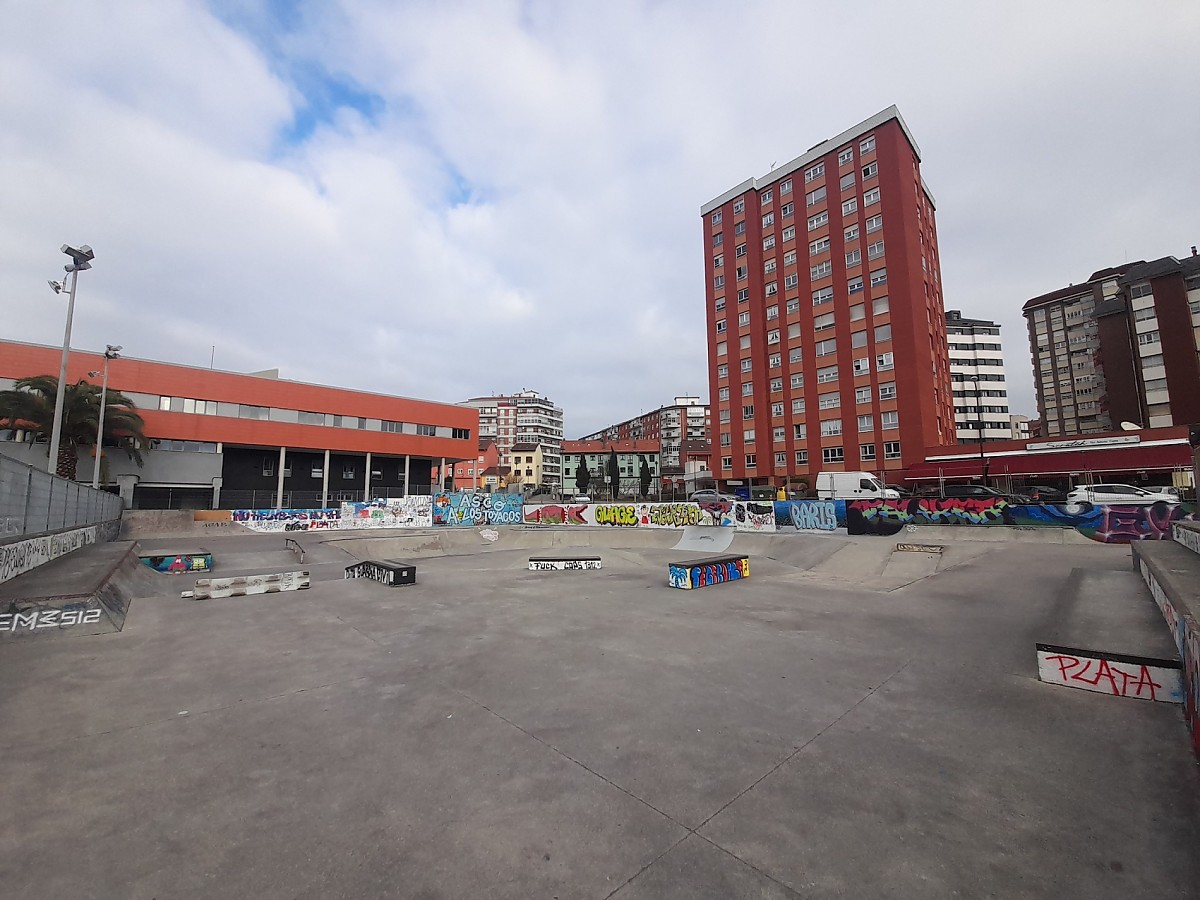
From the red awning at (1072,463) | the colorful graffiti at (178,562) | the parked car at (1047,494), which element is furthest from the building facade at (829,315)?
the colorful graffiti at (178,562)

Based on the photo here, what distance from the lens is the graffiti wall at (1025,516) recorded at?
18.7 meters

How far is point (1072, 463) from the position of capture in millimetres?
37062

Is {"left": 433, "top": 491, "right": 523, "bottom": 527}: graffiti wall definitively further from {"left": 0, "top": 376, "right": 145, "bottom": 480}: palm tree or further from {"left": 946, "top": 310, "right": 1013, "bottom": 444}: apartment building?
{"left": 946, "top": 310, "right": 1013, "bottom": 444}: apartment building

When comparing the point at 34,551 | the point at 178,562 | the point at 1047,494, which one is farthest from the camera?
the point at 1047,494

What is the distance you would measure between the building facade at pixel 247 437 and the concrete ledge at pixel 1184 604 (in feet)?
154

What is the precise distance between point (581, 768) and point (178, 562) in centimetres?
2194

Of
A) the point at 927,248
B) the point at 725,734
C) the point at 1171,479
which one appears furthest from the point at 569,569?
the point at 927,248

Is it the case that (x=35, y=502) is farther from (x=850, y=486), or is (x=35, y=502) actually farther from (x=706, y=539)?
(x=850, y=486)

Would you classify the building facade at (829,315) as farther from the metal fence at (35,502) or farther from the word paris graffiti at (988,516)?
the metal fence at (35,502)

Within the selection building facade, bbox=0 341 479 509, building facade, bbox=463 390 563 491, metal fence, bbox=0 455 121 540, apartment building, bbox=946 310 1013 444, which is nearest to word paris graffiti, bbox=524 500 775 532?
building facade, bbox=0 341 479 509

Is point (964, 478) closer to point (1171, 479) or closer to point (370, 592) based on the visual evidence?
point (1171, 479)

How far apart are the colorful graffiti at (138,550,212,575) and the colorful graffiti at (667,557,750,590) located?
58.6 ft

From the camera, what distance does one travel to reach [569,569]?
18.9m

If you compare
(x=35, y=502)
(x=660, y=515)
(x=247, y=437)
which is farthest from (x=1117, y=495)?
(x=247, y=437)
